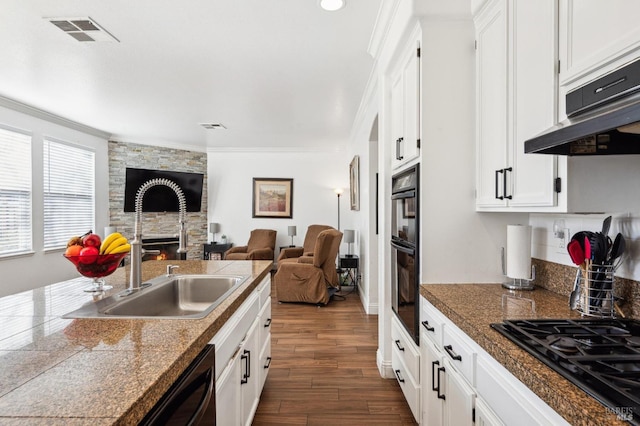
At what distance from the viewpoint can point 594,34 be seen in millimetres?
1040

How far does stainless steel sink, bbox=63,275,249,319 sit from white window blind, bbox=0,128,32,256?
375 centimetres

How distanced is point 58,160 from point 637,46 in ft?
20.8

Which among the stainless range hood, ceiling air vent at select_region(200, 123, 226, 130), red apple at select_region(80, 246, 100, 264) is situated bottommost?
red apple at select_region(80, 246, 100, 264)

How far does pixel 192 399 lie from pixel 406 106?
1.94 m

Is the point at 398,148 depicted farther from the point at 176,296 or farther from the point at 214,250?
the point at 214,250

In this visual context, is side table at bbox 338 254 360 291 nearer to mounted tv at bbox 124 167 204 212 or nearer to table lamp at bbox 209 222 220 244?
table lamp at bbox 209 222 220 244

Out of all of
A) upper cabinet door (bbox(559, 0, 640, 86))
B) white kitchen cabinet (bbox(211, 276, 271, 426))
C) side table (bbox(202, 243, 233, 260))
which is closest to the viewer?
upper cabinet door (bbox(559, 0, 640, 86))

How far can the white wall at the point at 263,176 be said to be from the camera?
6973 mm

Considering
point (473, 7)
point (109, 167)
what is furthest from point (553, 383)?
point (109, 167)

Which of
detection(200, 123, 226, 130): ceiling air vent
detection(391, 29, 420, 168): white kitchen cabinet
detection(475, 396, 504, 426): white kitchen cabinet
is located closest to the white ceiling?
detection(200, 123, 226, 130): ceiling air vent

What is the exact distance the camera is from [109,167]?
20.0 feet

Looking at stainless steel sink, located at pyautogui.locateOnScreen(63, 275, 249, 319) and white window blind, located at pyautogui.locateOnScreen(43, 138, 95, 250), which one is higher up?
white window blind, located at pyautogui.locateOnScreen(43, 138, 95, 250)

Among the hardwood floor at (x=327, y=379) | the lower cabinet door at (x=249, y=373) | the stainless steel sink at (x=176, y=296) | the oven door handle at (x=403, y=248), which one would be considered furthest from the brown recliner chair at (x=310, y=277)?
the stainless steel sink at (x=176, y=296)

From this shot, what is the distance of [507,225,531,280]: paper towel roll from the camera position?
1.66m
